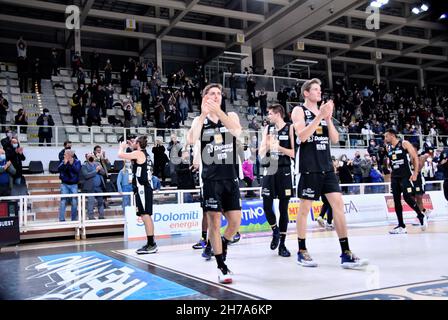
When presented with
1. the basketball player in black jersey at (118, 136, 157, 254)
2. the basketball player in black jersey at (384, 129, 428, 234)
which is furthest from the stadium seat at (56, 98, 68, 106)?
the basketball player in black jersey at (384, 129, 428, 234)

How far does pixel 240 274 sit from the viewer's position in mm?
4594

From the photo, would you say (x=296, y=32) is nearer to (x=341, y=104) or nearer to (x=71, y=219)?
(x=341, y=104)

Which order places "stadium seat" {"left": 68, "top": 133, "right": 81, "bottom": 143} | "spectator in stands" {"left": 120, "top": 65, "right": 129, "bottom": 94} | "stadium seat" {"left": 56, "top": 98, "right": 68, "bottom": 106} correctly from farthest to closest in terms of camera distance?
1. "spectator in stands" {"left": 120, "top": 65, "right": 129, "bottom": 94}
2. "stadium seat" {"left": 56, "top": 98, "right": 68, "bottom": 106}
3. "stadium seat" {"left": 68, "top": 133, "right": 81, "bottom": 143}

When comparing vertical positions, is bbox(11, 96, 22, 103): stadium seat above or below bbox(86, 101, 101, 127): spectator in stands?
above

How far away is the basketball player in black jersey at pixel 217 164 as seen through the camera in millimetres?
4266

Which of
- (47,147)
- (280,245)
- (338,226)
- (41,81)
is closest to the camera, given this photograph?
(338,226)

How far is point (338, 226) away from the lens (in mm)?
4816

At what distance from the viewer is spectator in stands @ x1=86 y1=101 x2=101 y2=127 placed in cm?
1638

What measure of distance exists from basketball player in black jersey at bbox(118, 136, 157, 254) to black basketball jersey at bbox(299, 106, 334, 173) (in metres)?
2.89

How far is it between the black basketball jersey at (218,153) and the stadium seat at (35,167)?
11.0 meters

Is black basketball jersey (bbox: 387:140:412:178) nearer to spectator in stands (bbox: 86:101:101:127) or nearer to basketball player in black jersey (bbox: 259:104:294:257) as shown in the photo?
basketball player in black jersey (bbox: 259:104:294:257)

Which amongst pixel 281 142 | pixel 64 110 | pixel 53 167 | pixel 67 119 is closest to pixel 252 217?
pixel 281 142
